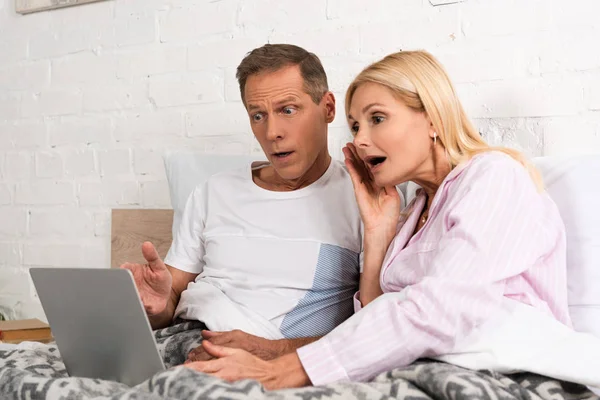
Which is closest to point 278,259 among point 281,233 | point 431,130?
point 281,233

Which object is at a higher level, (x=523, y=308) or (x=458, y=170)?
(x=458, y=170)

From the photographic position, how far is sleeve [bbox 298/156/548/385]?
3.76 ft

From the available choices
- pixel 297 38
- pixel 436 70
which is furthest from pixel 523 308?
pixel 297 38

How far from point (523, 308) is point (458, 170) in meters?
0.26

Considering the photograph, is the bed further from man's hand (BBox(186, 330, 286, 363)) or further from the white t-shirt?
the white t-shirt

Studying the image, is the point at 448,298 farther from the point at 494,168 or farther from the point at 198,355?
the point at 198,355

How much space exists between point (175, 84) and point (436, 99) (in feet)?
3.79

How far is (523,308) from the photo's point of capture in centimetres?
119

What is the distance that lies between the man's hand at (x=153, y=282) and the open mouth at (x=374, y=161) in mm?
439

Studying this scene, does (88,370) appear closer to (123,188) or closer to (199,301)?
(199,301)

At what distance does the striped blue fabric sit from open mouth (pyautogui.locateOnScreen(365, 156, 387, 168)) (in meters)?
0.24

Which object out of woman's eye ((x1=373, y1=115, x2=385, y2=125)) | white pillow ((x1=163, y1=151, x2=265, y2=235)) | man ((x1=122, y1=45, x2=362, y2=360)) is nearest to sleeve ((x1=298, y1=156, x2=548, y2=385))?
woman's eye ((x1=373, y1=115, x2=385, y2=125))

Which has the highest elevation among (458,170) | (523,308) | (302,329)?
(458,170)

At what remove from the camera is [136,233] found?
233 cm
